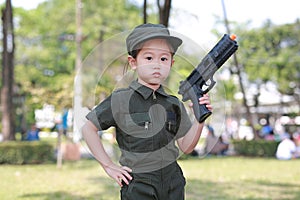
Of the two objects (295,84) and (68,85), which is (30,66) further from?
(295,84)

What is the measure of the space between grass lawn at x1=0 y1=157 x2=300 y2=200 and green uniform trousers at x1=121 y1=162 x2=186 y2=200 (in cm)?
403

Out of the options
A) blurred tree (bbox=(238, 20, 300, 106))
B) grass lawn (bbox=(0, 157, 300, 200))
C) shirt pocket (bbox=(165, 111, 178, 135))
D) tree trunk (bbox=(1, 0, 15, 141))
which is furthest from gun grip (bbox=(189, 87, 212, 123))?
blurred tree (bbox=(238, 20, 300, 106))

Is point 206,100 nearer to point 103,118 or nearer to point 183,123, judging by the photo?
point 183,123

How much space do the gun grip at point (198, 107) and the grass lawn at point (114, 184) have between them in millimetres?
4213

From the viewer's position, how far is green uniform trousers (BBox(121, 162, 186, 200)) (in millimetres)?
2143

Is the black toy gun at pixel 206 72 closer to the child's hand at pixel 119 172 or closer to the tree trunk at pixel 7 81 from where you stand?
the child's hand at pixel 119 172

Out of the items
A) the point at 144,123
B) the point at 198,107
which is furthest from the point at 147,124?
the point at 198,107

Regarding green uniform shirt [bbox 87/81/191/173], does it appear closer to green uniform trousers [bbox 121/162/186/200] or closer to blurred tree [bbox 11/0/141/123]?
green uniform trousers [bbox 121/162/186/200]

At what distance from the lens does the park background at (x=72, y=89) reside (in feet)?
25.0

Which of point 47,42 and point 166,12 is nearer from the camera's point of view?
point 166,12

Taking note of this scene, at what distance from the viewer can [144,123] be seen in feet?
7.05

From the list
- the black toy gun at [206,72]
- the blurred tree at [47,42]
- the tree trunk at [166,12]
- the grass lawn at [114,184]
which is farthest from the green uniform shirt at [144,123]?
the blurred tree at [47,42]

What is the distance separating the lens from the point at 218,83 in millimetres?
2301

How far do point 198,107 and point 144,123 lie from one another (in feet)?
0.87
